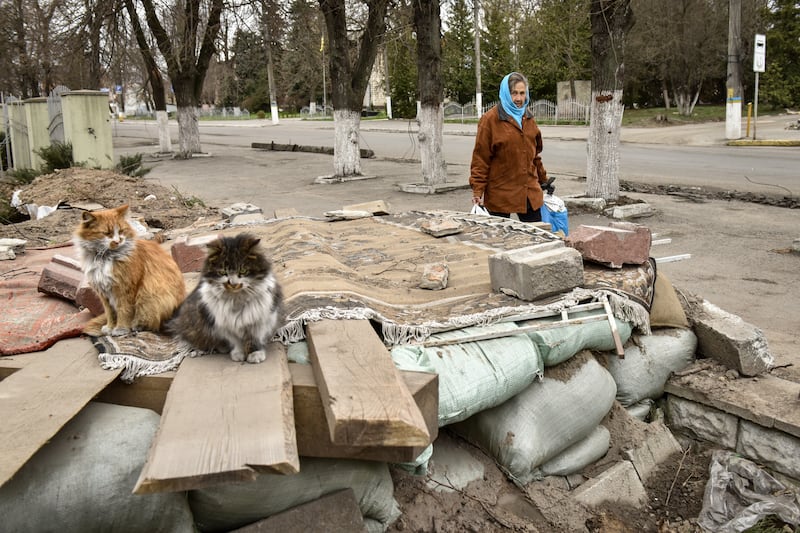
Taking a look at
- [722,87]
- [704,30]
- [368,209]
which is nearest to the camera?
[368,209]

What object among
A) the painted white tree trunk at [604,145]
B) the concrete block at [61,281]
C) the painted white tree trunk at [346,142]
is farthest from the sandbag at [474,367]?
the painted white tree trunk at [346,142]

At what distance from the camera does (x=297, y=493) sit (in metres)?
2.58

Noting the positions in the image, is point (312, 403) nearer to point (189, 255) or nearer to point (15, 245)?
point (189, 255)

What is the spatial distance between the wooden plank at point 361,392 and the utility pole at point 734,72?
18.8 meters

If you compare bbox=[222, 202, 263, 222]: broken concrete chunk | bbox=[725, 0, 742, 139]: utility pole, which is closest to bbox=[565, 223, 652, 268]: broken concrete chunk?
bbox=[222, 202, 263, 222]: broken concrete chunk

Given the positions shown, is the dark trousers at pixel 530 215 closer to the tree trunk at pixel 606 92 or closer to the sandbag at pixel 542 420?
the sandbag at pixel 542 420

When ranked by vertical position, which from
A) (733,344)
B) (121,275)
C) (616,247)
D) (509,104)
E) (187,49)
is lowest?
(733,344)

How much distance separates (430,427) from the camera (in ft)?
8.65

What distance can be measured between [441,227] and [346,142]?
27.6 feet

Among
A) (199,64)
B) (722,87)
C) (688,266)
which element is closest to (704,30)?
(722,87)

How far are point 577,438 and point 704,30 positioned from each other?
31.7 m

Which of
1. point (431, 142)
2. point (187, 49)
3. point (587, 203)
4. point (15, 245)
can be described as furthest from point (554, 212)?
point (187, 49)

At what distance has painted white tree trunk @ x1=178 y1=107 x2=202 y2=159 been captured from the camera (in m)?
18.9

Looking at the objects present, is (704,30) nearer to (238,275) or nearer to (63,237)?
(63,237)
